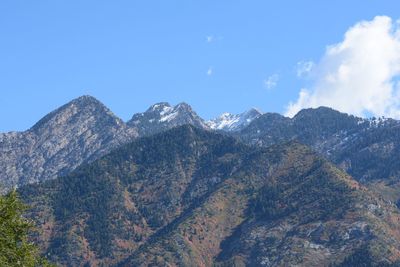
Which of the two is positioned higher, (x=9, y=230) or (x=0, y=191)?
(x=0, y=191)

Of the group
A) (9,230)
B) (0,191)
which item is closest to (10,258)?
(9,230)

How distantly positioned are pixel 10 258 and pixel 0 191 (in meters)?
9.24

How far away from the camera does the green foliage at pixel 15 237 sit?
70.5 m

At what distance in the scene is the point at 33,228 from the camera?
7581 centimetres

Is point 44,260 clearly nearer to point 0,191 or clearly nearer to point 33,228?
point 33,228

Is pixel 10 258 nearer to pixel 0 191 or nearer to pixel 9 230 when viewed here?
pixel 9 230

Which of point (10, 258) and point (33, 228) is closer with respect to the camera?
point (10, 258)

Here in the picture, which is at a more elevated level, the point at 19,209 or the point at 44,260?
the point at 19,209

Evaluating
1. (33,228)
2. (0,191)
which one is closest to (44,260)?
(33,228)

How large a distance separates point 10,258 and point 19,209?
267 inches

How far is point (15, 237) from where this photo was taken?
73500mm

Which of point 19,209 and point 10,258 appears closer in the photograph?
point 10,258

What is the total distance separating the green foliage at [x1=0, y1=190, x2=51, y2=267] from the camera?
7051 cm

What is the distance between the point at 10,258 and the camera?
70.2m
